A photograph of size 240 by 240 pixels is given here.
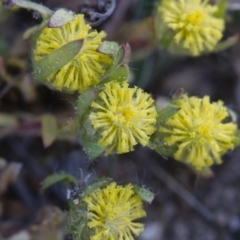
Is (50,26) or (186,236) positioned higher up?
(50,26)

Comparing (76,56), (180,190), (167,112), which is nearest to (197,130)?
(167,112)

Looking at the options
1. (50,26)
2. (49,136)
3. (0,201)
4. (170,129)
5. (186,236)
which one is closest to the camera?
(50,26)

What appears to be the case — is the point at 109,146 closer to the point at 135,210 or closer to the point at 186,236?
the point at 135,210

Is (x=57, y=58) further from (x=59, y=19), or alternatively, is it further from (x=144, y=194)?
(x=144, y=194)

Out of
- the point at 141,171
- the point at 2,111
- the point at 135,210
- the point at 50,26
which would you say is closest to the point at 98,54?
the point at 50,26

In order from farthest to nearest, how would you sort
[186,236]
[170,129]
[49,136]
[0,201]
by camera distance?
1. [186,236]
2. [0,201]
3. [49,136]
4. [170,129]

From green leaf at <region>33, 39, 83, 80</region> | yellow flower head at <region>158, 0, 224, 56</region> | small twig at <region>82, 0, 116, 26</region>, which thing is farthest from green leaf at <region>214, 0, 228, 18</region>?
green leaf at <region>33, 39, 83, 80</region>
